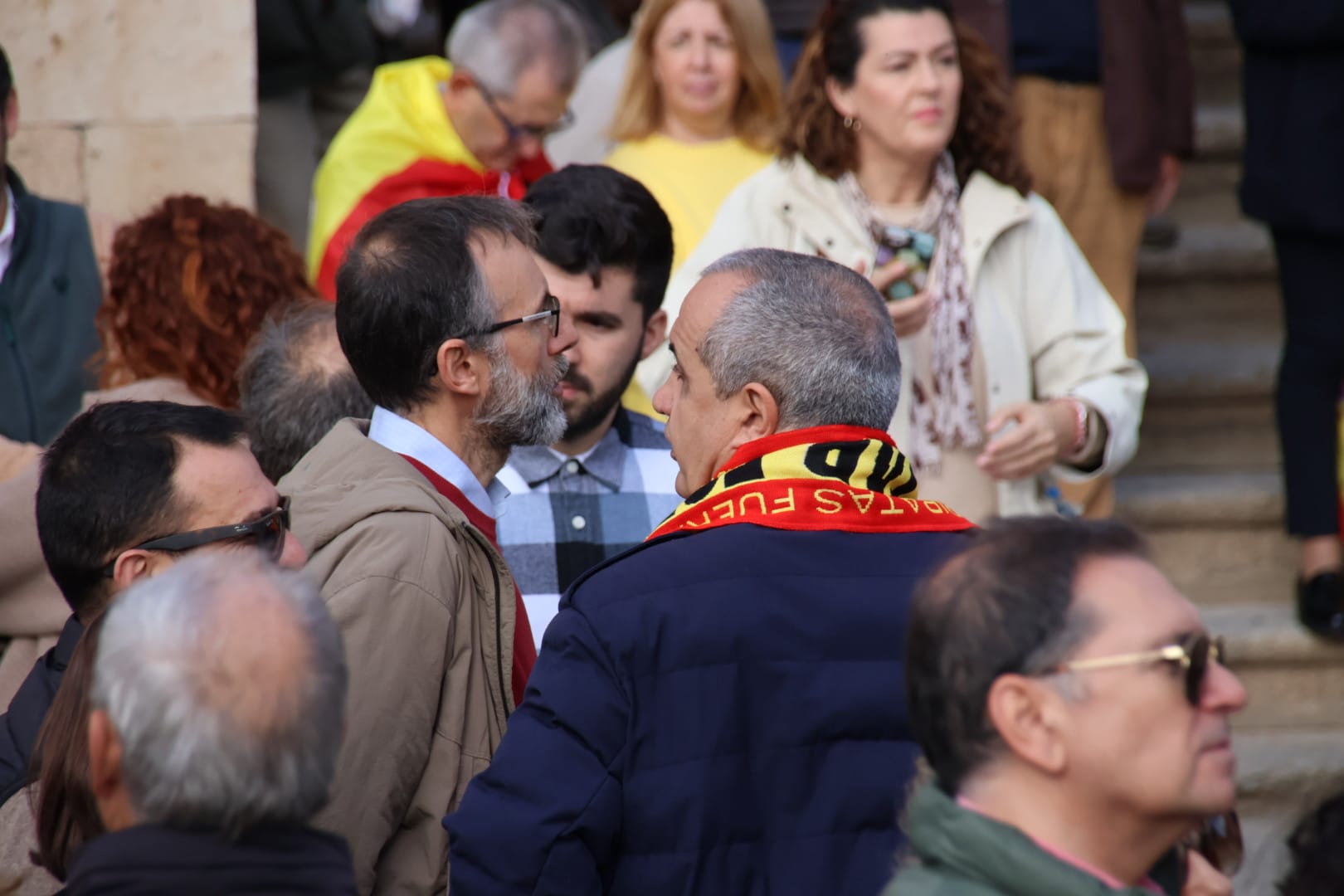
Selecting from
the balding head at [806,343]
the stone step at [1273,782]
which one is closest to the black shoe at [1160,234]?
the stone step at [1273,782]

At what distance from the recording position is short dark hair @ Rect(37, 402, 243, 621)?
272 cm

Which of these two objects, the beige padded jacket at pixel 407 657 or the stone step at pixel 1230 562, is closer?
the beige padded jacket at pixel 407 657

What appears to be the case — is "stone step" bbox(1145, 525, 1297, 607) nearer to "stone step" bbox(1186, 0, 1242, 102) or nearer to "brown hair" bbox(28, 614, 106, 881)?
"stone step" bbox(1186, 0, 1242, 102)

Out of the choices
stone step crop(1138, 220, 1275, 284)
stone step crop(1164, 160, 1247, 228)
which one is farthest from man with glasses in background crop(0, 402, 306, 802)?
stone step crop(1164, 160, 1247, 228)

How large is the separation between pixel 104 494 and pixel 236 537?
0.70ft

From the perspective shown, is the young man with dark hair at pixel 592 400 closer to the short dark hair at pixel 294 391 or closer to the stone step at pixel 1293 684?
the short dark hair at pixel 294 391

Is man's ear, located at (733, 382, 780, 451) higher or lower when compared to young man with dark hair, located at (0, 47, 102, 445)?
higher

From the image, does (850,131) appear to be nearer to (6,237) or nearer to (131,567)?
(6,237)

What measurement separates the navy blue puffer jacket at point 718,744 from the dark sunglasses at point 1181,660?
2.14 feet

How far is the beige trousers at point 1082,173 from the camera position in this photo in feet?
19.4

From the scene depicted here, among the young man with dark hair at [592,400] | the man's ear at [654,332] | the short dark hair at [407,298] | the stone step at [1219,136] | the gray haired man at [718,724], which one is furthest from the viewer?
the stone step at [1219,136]

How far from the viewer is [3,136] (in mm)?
4637

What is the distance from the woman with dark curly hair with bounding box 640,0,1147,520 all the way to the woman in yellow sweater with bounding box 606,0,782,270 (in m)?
0.67

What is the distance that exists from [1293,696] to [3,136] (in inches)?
168
